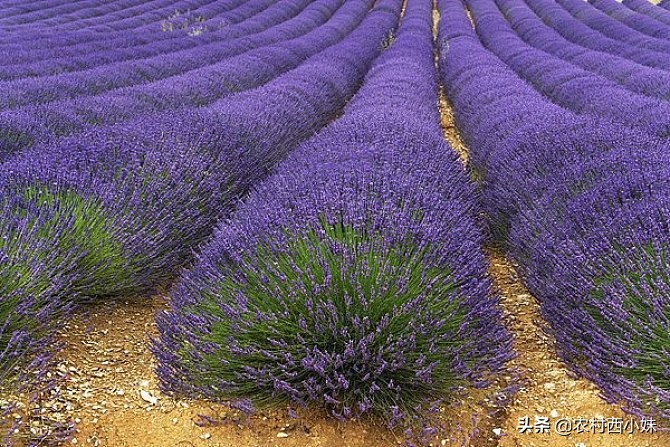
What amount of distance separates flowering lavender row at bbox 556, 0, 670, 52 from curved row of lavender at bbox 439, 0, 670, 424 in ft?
22.9

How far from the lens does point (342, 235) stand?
6.84 ft

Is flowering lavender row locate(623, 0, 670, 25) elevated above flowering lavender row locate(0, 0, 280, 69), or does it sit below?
above

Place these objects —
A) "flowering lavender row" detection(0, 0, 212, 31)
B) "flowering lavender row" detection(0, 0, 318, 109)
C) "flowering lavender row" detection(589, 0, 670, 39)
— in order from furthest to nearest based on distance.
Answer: "flowering lavender row" detection(0, 0, 212, 31), "flowering lavender row" detection(589, 0, 670, 39), "flowering lavender row" detection(0, 0, 318, 109)

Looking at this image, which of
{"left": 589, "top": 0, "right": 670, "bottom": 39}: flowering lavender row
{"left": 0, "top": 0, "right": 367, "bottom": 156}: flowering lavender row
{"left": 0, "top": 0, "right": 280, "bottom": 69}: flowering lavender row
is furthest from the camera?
{"left": 589, "top": 0, "right": 670, "bottom": 39}: flowering lavender row

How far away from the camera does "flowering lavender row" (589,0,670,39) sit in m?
11.3

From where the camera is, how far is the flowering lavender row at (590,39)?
785 centimetres

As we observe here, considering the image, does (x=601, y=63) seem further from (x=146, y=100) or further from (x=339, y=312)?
(x=339, y=312)

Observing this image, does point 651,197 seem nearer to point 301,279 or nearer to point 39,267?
point 301,279

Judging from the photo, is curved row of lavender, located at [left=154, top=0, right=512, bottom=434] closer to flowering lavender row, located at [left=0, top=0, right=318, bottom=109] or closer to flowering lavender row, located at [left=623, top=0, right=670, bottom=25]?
flowering lavender row, located at [left=0, top=0, right=318, bottom=109]

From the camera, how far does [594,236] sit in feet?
6.77

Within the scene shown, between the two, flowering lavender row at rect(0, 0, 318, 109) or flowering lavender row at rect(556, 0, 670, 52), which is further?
flowering lavender row at rect(556, 0, 670, 52)

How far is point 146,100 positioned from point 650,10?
14602 mm

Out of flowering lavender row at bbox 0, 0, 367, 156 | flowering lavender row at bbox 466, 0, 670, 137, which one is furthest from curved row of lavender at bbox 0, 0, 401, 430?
flowering lavender row at bbox 466, 0, 670, 137

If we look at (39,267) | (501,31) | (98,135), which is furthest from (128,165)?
(501,31)
